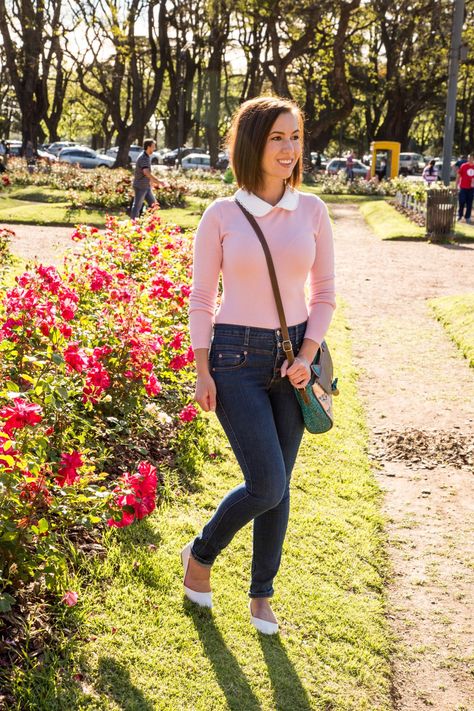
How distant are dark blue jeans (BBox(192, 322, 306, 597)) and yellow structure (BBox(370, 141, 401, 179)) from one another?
38.9 meters

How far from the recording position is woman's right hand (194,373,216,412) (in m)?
2.98

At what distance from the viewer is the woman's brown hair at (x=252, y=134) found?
3.00 metres

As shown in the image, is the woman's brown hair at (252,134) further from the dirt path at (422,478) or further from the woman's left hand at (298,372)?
the dirt path at (422,478)

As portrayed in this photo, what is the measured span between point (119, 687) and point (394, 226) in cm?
1927

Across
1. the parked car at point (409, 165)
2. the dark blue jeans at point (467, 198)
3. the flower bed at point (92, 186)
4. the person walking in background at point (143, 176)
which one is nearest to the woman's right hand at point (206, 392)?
the person walking in background at point (143, 176)

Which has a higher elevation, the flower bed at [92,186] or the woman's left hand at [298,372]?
the woman's left hand at [298,372]

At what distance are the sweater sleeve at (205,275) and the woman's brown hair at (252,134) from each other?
0.17 m

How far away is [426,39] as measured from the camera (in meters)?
42.1

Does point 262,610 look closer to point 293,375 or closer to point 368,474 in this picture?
point 293,375

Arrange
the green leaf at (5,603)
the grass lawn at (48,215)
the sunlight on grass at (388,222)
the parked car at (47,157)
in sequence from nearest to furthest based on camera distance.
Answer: the green leaf at (5,603), the sunlight on grass at (388,222), the grass lawn at (48,215), the parked car at (47,157)

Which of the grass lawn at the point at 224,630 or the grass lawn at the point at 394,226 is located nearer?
the grass lawn at the point at 224,630

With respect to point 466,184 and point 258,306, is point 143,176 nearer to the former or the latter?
point 466,184

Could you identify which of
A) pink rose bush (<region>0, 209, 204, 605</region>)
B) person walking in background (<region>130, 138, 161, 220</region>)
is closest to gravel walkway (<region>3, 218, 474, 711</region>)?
pink rose bush (<region>0, 209, 204, 605</region>)

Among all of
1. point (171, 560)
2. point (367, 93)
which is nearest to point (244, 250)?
point (171, 560)
